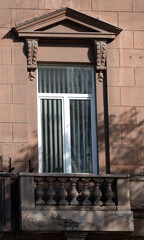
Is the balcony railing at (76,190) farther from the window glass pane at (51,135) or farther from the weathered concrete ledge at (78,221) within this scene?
the window glass pane at (51,135)

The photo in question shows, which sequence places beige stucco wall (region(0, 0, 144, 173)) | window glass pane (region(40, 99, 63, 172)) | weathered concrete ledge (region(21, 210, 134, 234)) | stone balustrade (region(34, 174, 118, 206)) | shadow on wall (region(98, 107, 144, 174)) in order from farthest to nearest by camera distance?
1. window glass pane (region(40, 99, 63, 172))
2. shadow on wall (region(98, 107, 144, 174))
3. beige stucco wall (region(0, 0, 144, 173))
4. stone balustrade (region(34, 174, 118, 206))
5. weathered concrete ledge (region(21, 210, 134, 234))

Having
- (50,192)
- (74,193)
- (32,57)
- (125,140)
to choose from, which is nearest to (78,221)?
(74,193)

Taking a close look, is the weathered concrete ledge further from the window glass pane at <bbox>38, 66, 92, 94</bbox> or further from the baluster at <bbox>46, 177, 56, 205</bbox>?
the window glass pane at <bbox>38, 66, 92, 94</bbox>

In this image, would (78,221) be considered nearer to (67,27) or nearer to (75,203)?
(75,203)

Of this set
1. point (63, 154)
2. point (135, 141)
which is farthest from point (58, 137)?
point (135, 141)

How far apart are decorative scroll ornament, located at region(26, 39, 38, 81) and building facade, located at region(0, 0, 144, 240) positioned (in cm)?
3

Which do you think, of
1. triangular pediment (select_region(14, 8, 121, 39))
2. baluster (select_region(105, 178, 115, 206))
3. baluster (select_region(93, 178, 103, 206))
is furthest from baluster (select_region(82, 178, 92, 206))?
triangular pediment (select_region(14, 8, 121, 39))

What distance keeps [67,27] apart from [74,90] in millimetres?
1617

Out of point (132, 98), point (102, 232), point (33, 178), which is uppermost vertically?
point (132, 98)

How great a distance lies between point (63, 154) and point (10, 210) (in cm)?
257

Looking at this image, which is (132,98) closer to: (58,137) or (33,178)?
(58,137)

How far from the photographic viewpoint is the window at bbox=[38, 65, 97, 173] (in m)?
22.8

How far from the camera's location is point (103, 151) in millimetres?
22719

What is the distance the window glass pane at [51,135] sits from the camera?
2277 centimetres
